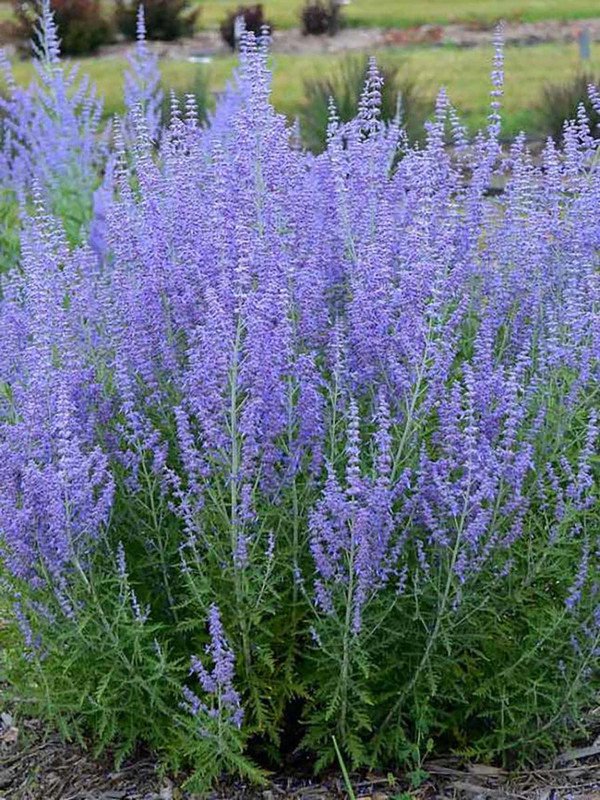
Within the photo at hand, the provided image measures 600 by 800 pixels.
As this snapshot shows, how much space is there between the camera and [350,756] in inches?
136

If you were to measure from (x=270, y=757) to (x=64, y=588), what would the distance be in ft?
3.02

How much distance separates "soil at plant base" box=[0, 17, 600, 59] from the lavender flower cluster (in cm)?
1975

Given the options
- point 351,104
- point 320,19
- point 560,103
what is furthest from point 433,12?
point 351,104

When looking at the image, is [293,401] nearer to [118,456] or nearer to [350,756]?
[118,456]

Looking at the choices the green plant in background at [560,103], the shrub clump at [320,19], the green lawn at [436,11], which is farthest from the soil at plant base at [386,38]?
the green plant in background at [560,103]

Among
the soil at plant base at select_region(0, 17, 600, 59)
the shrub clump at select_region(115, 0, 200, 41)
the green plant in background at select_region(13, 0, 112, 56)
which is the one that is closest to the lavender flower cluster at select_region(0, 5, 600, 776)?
the soil at plant base at select_region(0, 17, 600, 59)

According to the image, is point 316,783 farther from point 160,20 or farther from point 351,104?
point 160,20

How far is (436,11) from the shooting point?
28172 millimetres

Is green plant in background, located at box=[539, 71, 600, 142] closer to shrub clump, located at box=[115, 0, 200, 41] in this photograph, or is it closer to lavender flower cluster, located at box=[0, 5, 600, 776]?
lavender flower cluster, located at box=[0, 5, 600, 776]

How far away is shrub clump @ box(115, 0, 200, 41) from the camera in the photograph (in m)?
25.2

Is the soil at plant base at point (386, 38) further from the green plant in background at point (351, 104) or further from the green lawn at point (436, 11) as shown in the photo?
the green plant in background at point (351, 104)

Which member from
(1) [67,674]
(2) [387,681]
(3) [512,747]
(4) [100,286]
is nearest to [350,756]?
(2) [387,681]

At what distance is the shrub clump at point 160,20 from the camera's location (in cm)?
2520

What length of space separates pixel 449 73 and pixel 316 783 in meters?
16.1
